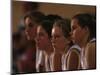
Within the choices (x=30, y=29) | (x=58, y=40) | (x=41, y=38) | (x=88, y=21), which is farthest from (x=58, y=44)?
(x=88, y=21)

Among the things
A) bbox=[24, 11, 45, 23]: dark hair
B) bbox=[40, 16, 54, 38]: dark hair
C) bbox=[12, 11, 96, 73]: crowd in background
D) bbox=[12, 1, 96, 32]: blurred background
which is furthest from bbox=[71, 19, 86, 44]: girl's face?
bbox=[24, 11, 45, 23]: dark hair

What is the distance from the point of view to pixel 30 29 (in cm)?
229

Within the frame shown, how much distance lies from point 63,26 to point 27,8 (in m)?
0.48

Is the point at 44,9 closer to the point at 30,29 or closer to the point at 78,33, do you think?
the point at 30,29

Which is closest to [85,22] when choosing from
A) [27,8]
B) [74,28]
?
[74,28]

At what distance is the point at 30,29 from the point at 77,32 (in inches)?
23.5

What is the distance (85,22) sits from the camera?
2527mm

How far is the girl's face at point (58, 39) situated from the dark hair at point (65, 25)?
0.04 metres

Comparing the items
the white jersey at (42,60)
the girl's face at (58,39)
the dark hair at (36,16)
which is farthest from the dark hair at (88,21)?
the white jersey at (42,60)

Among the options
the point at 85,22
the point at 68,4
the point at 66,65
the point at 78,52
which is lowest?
the point at 66,65

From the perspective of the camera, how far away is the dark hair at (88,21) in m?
2.50

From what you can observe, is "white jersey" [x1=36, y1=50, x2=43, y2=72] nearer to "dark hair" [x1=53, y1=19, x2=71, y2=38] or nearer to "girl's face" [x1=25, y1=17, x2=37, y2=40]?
"girl's face" [x1=25, y1=17, x2=37, y2=40]

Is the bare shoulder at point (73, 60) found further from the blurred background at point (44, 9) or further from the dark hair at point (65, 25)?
the blurred background at point (44, 9)
